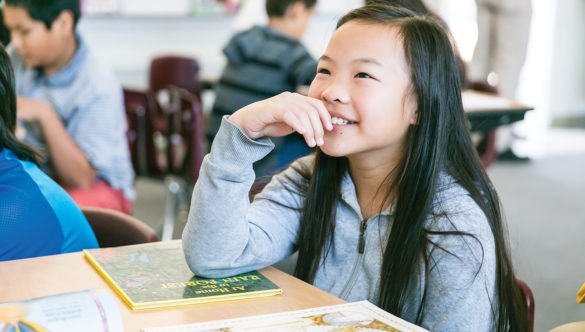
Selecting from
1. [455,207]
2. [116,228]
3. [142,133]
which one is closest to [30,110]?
[116,228]

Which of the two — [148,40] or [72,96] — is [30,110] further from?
[148,40]

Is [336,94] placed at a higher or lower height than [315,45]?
higher

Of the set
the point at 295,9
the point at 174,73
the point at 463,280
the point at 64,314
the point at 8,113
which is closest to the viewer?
the point at 64,314

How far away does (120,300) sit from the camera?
4.05 ft

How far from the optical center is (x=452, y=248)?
1.34m

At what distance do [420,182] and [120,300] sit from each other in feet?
1.83

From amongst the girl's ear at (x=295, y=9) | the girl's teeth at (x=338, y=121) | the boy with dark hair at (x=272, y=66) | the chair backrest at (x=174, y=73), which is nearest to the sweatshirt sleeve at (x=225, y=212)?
the girl's teeth at (x=338, y=121)

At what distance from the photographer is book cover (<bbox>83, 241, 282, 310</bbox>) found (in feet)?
4.08

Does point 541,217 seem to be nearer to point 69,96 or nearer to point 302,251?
point 69,96

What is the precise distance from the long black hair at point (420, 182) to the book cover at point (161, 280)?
0.20 m

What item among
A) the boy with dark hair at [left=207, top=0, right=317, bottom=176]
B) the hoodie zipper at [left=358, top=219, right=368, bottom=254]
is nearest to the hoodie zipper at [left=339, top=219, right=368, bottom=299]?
the hoodie zipper at [left=358, top=219, right=368, bottom=254]

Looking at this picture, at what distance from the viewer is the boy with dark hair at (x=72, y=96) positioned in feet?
9.02

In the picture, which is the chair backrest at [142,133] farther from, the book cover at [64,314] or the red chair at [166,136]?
the book cover at [64,314]

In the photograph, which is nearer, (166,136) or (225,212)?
(225,212)
